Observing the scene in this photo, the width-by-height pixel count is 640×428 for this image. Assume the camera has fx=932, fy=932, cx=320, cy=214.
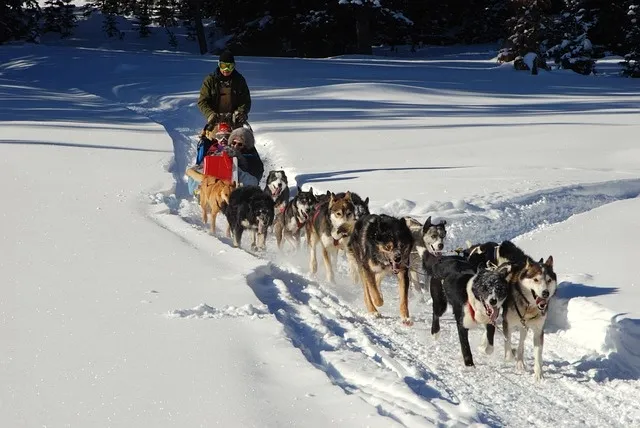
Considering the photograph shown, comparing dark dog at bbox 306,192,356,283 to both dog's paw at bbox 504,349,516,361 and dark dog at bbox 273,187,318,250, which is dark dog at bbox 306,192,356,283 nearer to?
dark dog at bbox 273,187,318,250

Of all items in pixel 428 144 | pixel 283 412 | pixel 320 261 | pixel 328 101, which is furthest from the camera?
pixel 328 101

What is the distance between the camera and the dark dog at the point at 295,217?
9055mm

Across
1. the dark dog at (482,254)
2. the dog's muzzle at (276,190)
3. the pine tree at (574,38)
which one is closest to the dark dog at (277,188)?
the dog's muzzle at (276,190)

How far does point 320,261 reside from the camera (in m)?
9.20

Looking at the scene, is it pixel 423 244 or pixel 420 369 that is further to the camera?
pixel 423 244

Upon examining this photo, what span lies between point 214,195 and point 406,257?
3.42m

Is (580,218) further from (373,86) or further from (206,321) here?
(373,86)

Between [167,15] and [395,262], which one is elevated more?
[167,15]

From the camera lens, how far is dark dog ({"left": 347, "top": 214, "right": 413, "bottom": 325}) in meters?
7.26

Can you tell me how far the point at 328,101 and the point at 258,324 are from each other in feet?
48.6

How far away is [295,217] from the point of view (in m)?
9.26

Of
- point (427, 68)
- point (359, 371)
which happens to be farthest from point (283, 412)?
point (427, 68)

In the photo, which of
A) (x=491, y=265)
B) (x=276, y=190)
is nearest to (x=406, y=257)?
(x=491, y=265)

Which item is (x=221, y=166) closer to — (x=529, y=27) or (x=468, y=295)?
(x=468, y=295)
